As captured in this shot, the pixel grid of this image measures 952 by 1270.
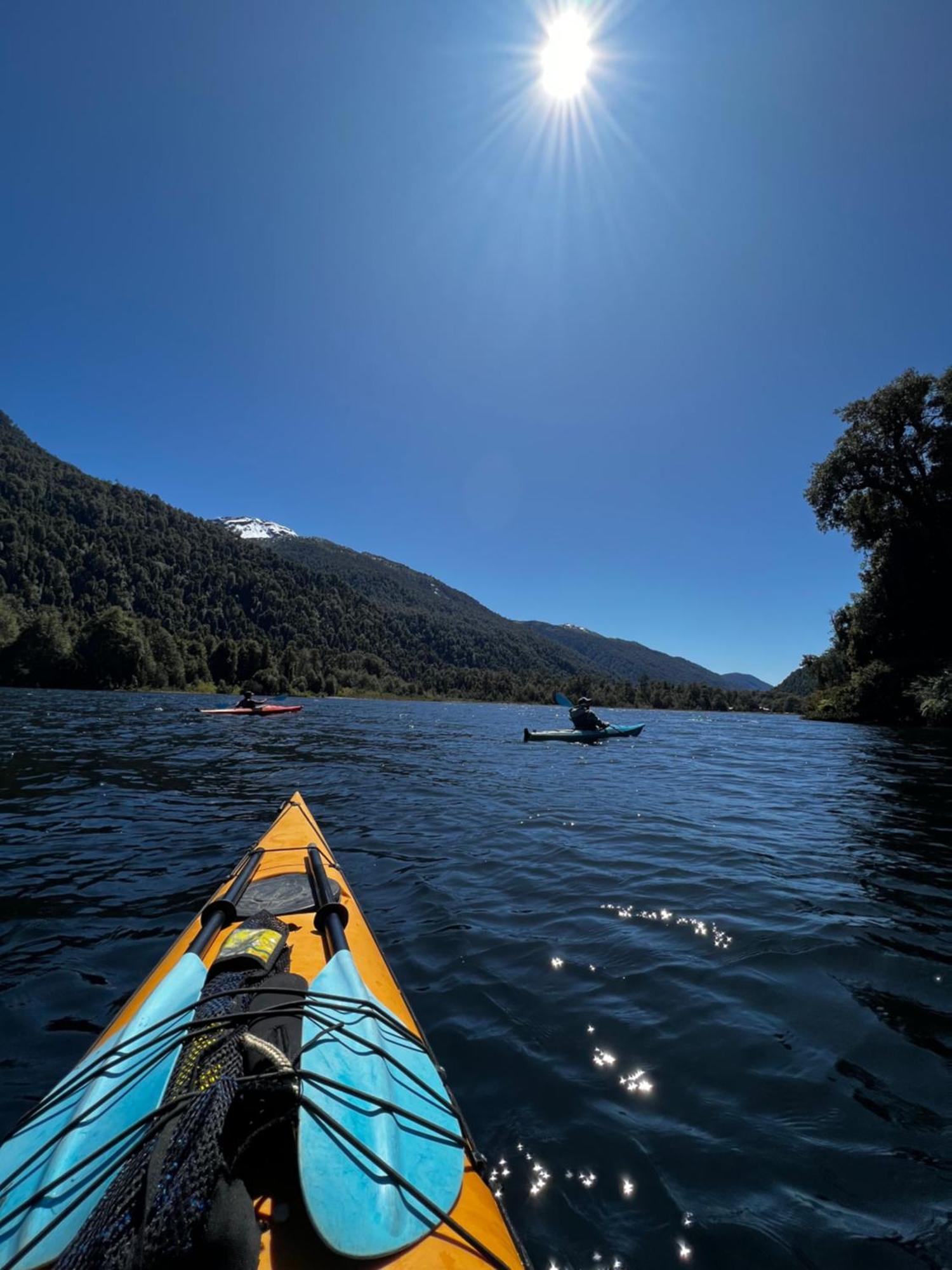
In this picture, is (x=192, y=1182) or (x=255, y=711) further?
(x=255, y=711)

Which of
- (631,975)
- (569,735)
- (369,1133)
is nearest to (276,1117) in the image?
(369,1133)

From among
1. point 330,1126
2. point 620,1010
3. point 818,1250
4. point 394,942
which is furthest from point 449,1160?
point 394,942

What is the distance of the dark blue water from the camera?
2691 millimetres

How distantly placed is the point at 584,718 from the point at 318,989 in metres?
22.2

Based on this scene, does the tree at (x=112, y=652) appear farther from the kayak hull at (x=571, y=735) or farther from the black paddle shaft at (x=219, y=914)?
the black paddle shaft at (x=219, y=914)

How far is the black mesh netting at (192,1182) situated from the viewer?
161cm

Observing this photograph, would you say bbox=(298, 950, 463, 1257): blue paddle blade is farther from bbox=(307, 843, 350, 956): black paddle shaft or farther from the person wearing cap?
the person wearing cap

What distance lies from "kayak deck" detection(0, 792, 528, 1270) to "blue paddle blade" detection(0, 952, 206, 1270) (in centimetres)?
37

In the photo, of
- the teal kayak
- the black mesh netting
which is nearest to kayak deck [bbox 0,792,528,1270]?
the black mesh netting

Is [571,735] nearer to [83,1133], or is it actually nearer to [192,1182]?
[83,1133]

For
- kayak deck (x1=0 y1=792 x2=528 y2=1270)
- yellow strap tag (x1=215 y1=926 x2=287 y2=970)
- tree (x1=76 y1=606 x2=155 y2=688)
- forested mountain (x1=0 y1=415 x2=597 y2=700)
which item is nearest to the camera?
kayak deck (x1=0 y1=792 x2=528 y2=1270)

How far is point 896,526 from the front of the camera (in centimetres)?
3347

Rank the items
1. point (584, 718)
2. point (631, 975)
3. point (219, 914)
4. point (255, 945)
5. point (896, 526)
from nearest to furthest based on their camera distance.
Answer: point (255, 945) → point (219, 914) → point (631, 975) → point (584, 718) → point (896, 526)

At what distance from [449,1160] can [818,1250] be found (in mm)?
1674
